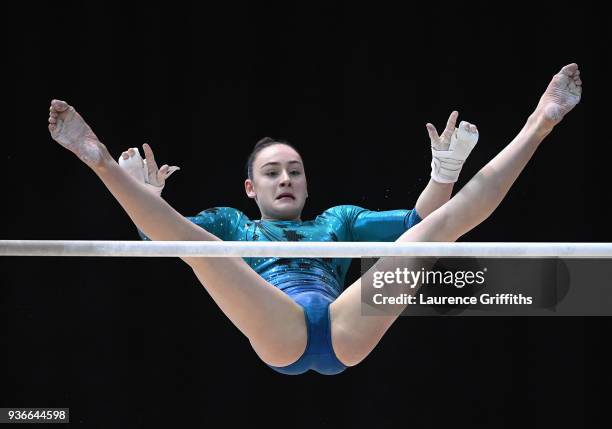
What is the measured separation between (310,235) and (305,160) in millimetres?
853

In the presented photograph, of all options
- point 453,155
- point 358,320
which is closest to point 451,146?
point 453,155

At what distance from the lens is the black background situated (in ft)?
11.8

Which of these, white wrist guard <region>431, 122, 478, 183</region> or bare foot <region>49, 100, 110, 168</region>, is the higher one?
white wrist guard <region>431, 122, 478, 183</region>

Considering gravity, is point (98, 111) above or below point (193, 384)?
above

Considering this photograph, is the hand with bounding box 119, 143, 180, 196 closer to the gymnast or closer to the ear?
the gymnast

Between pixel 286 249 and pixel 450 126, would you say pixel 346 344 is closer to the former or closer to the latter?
pixel 286 249

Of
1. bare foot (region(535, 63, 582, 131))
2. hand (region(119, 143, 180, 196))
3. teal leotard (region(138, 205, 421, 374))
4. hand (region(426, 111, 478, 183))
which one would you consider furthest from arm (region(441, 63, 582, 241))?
hand (region(119, 143, 180, 196))

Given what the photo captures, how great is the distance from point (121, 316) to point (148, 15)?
1.17 m

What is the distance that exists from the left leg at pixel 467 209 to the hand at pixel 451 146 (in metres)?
0.18

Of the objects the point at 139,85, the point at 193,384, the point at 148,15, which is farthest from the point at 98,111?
the point at 193,384

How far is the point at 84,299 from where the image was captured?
3611 millimetres

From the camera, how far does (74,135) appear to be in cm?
230

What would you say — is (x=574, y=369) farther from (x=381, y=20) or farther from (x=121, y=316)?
(x=121, y=316)

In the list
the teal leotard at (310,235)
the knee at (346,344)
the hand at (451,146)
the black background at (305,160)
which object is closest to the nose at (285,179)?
Answer: the teal leotard at (310,235)
